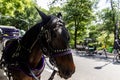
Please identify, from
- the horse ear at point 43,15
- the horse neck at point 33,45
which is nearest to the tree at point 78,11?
the horse neck at point 33,45

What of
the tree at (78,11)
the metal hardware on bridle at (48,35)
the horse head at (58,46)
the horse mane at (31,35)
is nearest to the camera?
the horse head at (58,46)

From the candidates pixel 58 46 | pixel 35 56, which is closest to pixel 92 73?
pixel 35 56

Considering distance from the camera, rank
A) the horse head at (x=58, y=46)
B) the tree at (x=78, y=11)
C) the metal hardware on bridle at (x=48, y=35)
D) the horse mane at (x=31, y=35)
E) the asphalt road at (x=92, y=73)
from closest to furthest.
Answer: the horse head at (x=58, y=46) < the metal hardware on bridle at (x=48, y=35) < the horse mane at (x=31, y=35) < the asphalt road at (x=92, y=73) < the tree at (x=78, y=11)

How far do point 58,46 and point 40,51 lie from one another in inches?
26.9

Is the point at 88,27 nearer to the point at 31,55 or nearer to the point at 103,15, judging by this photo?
the point at 103,15

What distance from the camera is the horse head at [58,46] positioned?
366 centimetres

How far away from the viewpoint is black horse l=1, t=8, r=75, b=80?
370cm

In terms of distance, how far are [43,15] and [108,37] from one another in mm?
51817

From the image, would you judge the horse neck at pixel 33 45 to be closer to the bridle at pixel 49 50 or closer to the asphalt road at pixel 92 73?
the bridle at pixel 49 50

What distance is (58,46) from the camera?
3.75 meters

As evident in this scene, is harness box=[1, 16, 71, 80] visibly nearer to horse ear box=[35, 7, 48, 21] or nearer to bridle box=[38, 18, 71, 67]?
bridle box=[38, 18, 71, 67]

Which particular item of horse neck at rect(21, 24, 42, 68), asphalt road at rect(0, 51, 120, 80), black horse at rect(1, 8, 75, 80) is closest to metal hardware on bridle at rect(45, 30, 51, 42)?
black horse at rect(1, 8, 75, 80)

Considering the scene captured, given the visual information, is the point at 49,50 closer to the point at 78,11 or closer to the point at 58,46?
the point at 58,46

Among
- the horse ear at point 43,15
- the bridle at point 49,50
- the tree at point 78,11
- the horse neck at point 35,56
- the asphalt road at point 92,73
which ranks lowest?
the asphalt road at point 92,73
